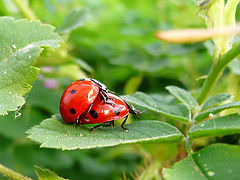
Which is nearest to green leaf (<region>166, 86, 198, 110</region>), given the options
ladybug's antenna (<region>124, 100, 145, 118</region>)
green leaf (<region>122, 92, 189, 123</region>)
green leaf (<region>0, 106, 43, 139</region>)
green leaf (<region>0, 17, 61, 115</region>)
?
green leaf (<region>122, 92, 189, 123</region>)

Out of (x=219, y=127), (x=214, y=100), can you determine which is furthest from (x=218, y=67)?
(x=219, y=127)

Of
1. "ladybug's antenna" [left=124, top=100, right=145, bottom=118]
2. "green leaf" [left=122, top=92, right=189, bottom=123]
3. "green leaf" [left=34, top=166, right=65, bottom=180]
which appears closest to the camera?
"green leaf" [left=34, top=166, right=65, bottom=180]

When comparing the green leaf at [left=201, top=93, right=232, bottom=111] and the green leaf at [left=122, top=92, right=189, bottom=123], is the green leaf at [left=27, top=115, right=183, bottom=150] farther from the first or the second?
the green leaf at [left=201, top=93, right=232, bottom=111]

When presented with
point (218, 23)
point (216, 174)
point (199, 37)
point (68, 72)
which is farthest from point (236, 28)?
point (68, 72)

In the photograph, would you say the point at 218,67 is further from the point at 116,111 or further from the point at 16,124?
the point at 16,124

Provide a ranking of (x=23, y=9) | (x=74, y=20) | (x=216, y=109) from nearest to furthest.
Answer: (x=216, y=109) < (x=74, y=20) < (x=23, y=9)

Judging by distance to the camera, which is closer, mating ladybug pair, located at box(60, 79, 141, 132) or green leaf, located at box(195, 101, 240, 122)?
green leaf, located at box(195, 101, 240, 122)
